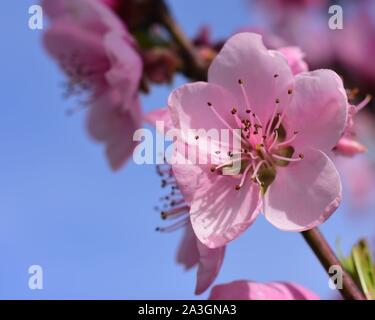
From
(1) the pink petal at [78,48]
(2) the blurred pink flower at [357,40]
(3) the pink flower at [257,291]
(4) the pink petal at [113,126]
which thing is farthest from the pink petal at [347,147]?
(2) the blurred pink flower at [357,40]

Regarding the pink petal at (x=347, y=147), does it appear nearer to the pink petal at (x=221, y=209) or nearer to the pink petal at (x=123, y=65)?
the pink petal at (x=221, y=209)

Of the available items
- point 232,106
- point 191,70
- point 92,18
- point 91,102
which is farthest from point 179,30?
point 232,106

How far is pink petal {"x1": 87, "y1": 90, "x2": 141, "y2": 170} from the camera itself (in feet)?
5.38

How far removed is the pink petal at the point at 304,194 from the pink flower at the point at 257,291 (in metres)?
0.15

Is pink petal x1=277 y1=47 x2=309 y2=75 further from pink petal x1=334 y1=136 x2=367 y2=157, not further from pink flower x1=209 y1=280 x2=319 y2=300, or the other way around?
pink flower x1=209 y1=280 x2=319 y2=300

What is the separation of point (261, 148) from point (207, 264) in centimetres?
21

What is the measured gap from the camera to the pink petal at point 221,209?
0.99 meters

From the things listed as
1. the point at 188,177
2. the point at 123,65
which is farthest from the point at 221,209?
the point at 123,65

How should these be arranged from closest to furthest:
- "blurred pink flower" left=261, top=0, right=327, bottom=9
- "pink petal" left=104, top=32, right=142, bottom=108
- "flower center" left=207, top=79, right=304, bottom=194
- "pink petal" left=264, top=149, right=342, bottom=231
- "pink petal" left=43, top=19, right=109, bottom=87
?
"pink petal" left=264, top=149, right=342, bottom=231 < "flower center" left=207, top=79, right=304, bottom=194 < "pink petal" left=104, top=32, right=142, bottom=108 < "pink petal" left=43, top=19, right=109, bottom=87 < "blurred pink flower" left=261, top=0, right=327, bottom=9

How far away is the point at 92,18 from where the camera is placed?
5.09ft

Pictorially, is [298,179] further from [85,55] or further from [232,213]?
[85,55]

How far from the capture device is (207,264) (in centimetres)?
101

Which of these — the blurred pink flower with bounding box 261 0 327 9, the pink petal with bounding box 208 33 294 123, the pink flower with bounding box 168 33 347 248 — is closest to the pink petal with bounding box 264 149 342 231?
the pink flower with bounding box 168 33 347 248

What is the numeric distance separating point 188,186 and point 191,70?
0.51 metres
